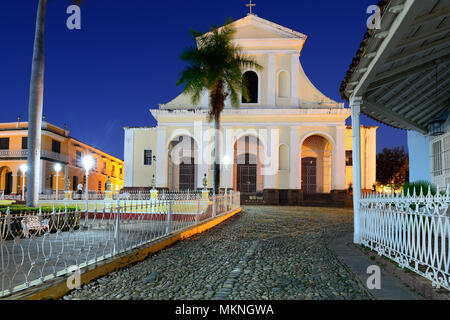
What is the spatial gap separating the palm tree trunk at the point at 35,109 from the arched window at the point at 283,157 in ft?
58.6

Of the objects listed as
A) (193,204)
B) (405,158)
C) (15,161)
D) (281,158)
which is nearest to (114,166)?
(15,161)

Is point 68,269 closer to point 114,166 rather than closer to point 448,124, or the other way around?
point 448,124

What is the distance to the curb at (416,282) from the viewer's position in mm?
3525

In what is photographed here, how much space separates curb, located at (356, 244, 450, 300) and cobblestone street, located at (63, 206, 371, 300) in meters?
0.54

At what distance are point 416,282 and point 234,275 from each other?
7.34ft

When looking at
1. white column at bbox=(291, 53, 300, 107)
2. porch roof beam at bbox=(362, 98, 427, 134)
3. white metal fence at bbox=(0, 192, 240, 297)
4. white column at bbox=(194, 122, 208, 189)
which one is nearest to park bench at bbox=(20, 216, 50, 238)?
white metal fence at bbox=(0, 192, 240, 297)

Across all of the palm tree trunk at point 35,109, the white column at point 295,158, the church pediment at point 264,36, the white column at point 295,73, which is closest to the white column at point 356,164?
the palm tree trunk at point 35,109

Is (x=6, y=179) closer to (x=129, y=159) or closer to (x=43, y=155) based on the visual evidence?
(x=43, y=155)

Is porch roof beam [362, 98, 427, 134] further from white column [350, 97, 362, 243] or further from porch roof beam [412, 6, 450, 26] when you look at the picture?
porch roof beam [412, 6, 450, 26]

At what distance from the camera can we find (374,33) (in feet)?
16.3

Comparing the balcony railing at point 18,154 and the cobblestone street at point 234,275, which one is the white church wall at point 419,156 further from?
the balcony railing at point 18,154

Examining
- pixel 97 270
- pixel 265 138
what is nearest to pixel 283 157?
pixel 265 138

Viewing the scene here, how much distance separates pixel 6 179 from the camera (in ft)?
107
